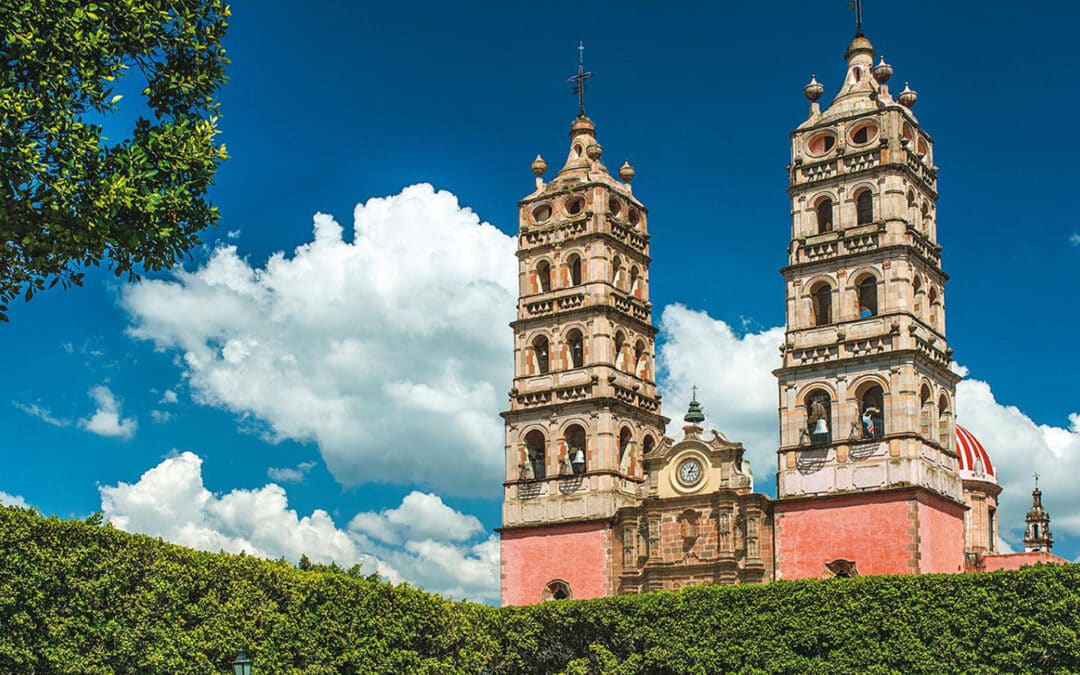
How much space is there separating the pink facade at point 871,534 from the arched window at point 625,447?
6.55 metres

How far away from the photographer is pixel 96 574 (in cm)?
2977

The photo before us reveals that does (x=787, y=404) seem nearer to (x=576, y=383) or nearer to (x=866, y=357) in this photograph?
(x=866, y=357)

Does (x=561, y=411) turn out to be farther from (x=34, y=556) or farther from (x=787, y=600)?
(x=34, y=556)

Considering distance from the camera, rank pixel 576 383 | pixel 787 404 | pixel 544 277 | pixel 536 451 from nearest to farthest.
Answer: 1. pixel 787 404
2. pixel 576 383
3. pixel 536 451
4. pixel 544 277

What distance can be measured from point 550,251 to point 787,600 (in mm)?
18315

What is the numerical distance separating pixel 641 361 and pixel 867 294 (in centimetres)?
917

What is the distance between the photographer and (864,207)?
46781 millimetres

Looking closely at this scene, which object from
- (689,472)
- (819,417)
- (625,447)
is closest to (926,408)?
(819,417)

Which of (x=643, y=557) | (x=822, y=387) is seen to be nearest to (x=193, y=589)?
(x=643, y=557)

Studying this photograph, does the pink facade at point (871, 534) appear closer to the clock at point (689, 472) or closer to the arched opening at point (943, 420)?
the arched opening at point (943, 420)

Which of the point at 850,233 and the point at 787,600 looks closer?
the point at 787,600

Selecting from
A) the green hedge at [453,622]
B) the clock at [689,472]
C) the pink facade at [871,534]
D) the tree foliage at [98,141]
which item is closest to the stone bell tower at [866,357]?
the pink facade at [871,534]

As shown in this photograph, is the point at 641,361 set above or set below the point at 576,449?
above

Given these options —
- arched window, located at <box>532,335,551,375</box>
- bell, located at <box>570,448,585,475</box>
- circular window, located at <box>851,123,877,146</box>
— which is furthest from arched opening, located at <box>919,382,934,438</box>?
arched window, located at <box>532,335,551,375</box>
